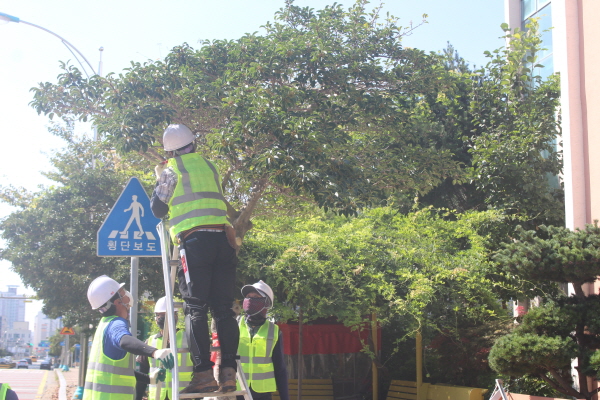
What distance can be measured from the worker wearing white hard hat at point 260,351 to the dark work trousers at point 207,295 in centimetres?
156

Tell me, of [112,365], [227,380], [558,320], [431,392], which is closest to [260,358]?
[227,380]

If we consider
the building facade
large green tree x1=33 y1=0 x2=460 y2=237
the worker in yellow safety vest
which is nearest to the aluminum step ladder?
the worker in yellow safety vest

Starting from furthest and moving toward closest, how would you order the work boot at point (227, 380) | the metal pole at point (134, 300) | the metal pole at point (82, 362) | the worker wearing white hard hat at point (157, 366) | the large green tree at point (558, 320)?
1. the metal pole at point (82, 362)
2. the large green tree at point (558, 320)
3. the worker wearing white hard hat at point (157, 366)
4. the metal pole at point (134, 300)
5. the work boot at point (227, 380)

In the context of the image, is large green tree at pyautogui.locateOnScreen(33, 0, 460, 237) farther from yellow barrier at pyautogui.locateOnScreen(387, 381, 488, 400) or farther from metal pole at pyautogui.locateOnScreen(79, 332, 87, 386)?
metal pole at pyautogui.locateOnScreen(79, 332, 87, 386)

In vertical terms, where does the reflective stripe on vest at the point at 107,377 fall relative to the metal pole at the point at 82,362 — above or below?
above

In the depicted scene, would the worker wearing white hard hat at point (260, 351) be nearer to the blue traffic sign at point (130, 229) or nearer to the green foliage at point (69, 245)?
the blue traffic sign at point (130, 229)

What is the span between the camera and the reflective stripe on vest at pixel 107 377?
459cm

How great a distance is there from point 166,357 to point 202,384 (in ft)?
1.46

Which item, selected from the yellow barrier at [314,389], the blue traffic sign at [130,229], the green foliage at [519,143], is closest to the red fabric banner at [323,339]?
the yellow barrier at [314,389]

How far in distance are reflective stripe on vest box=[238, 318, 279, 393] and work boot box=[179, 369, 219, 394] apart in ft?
5.60

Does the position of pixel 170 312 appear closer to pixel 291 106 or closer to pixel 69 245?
pixel 291 106

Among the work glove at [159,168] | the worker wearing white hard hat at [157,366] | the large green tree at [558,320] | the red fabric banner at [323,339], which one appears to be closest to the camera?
the work glove at [159,168]

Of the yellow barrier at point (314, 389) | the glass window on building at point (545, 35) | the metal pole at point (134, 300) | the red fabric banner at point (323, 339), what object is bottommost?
the yellow barrier at point (314, 389)

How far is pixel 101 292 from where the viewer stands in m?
4.90
